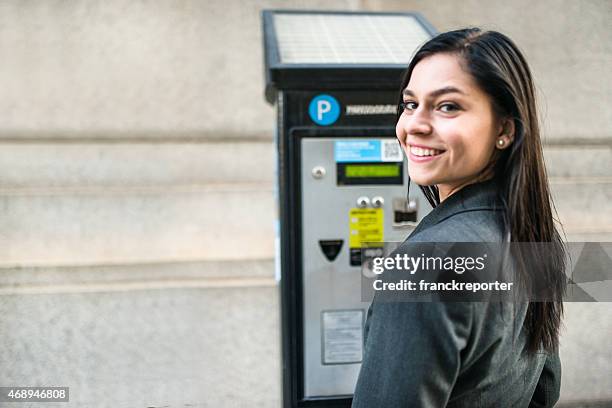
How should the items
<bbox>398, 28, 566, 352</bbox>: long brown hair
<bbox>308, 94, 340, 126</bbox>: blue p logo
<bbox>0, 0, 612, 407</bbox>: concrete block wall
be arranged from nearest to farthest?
<bbox>398, 28, 566, 352</bbox>: long brown hair < <bbox>308, 94, 340, 126</bbox>: blue p logo < <bbox>0, 0, 612, 407</bbox>: concrete block wall

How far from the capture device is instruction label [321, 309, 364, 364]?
7.68 feet

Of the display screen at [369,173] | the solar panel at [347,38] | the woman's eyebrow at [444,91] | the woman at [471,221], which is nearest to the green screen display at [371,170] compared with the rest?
the display screen at [369,173]

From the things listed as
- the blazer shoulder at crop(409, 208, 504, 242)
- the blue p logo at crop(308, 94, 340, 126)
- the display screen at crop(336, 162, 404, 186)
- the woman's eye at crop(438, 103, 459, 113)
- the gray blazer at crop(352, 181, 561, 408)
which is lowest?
the gray blazer at crop(352, 181, 561, 408)

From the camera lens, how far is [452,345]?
2.83ft

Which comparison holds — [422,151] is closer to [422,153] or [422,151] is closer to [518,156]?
[422,153]

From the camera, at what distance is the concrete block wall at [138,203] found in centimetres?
344

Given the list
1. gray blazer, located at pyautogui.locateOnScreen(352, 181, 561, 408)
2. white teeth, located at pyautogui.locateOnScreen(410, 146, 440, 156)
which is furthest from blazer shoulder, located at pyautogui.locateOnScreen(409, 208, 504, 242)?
white teeth, located at pyautogui.locateOnScreen(410, 146, 440, 156)

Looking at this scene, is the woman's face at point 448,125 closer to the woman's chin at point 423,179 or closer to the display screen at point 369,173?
the woman's chin at point 423,179

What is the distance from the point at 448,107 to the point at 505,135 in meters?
0.11

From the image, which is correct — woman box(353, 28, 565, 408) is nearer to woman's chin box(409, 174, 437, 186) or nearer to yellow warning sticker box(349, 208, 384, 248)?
woman's chin box(409, 174, 437, 186)

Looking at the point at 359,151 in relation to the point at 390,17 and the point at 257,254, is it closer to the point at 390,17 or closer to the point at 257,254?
the point at 390,17

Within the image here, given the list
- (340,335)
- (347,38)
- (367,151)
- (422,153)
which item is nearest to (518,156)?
(422,153)

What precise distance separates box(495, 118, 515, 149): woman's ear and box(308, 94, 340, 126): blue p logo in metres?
1.28

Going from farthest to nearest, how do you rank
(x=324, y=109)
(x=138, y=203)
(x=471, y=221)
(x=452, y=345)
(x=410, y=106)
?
1. (x=138, y=203)
2. (x=324, y=109)
3. (x=410, y=106)
4. (x=471, y=221)
5. (x=452, y=345)
